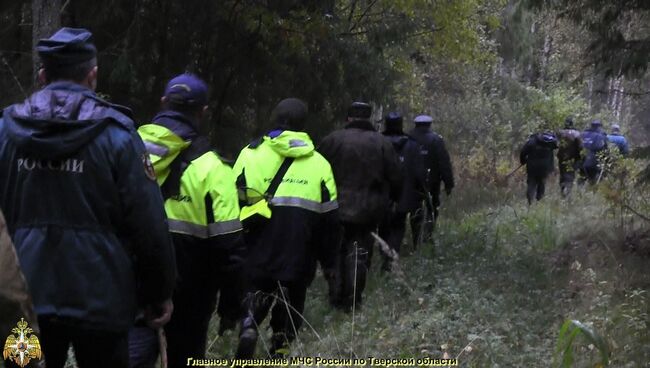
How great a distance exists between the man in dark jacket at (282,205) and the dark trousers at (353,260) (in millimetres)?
2273

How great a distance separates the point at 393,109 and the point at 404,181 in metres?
5.64

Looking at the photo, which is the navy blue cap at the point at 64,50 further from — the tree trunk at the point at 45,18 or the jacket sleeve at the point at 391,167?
the jacket sleeve at the point at 391,167

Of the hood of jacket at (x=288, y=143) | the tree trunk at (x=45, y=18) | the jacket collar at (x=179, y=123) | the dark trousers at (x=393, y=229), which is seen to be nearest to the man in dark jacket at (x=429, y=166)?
the dark trousers at (x=393, y=229)

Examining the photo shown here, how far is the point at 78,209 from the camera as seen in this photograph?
3412 millimetres

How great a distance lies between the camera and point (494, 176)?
24.3 m

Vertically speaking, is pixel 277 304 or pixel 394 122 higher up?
pixel 394 122

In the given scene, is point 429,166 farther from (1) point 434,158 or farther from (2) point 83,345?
(2) point 83,345

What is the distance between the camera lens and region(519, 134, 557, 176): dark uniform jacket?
1695 centimetres

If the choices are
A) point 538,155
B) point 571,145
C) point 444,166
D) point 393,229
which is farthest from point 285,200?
point 571,145

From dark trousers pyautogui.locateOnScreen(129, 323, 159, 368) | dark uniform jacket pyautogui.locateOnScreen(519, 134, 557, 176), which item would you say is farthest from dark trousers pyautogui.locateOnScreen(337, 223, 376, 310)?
dark uniform jacket pyautogui.locateOnScreen(519, 134, 557, 176)

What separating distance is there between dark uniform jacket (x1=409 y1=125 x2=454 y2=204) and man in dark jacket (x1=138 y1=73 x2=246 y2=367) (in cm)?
705

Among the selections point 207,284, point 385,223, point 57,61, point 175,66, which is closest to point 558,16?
point 385,223

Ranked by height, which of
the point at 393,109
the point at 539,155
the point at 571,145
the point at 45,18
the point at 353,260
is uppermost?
the point at 45,18

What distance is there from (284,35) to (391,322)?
6478mm
